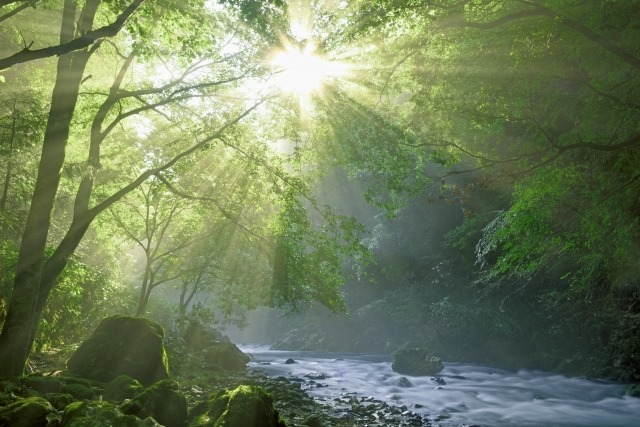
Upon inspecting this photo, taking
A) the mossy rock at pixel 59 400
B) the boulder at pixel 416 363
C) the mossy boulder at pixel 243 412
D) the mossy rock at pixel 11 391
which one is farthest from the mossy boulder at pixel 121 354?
the boulder at pixel 416 363

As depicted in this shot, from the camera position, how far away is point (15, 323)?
27.8 ft

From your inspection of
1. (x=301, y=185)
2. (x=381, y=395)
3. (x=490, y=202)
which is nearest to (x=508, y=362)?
(x=490, y=202)

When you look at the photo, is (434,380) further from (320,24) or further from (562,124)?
(320,24)

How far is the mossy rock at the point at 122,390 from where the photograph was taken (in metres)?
9.12

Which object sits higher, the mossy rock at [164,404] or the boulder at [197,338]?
the boulder at [197,338]

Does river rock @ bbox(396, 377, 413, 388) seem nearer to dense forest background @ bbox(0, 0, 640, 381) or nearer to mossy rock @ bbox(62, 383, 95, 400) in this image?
dense forest background @ bbox(0, 0, 640, 381)

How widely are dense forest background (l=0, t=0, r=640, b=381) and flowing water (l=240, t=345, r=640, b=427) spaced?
260cm

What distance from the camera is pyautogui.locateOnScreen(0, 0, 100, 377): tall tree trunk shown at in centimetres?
848

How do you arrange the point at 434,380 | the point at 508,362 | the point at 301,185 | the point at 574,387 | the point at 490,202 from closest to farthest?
the point at 301,185
the point at 574,387
the point at 434,380
the point at 490,202
the point at 508,362

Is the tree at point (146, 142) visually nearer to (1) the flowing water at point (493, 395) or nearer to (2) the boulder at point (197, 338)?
(1) the flowing water at point (493, 395)

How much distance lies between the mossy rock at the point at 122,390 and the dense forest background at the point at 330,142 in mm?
1813

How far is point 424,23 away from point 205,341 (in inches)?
836

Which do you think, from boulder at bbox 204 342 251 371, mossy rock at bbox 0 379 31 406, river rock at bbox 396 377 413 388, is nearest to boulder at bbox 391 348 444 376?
river rock at bbox 396 377 413 388

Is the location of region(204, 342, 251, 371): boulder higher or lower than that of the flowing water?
higher
